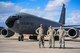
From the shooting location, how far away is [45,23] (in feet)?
105

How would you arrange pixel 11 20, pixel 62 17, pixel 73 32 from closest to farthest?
pixel 73 32
pixel 11 20
pixel 62 17

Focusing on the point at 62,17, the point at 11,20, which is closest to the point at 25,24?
the point at 11,20

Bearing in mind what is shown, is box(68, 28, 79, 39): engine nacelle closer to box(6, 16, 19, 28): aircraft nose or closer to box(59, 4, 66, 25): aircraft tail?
box(6, 16, 19, 28): aircraft nose

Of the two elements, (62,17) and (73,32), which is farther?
(62,17)

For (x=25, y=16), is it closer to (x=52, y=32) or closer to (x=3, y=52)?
(x=52, y=32)

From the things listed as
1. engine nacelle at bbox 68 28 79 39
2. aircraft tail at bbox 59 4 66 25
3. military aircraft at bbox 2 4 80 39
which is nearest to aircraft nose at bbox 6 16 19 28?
military aircraft at bbox 2 4 80 39

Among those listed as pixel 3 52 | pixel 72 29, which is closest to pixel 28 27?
pixel 72 29

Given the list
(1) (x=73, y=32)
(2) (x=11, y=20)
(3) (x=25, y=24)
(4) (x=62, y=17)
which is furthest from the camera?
(4) (x=62, y=17)

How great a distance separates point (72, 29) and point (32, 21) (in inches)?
215

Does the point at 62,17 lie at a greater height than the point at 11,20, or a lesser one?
greater

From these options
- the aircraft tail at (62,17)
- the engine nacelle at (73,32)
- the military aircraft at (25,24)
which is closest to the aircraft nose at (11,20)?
the military aircraft at (25,24)

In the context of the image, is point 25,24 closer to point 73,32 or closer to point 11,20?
point 11,20

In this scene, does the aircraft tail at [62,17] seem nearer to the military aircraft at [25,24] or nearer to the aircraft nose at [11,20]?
the military aircraft at [25,24]

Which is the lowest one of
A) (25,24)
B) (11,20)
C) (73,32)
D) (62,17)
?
(73,32)
